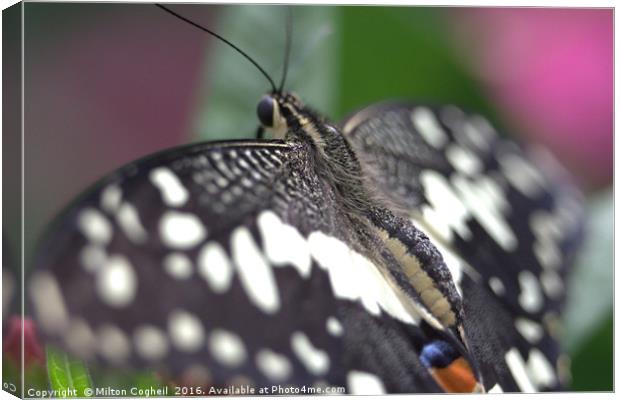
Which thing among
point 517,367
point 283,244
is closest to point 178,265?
point 283,244

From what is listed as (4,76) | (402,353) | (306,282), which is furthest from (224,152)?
(4,76)

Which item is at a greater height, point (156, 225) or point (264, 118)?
point (264, 118)

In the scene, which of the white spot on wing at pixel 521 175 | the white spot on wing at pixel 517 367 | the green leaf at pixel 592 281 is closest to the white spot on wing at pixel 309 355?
the white spot on wing at pixel 517 367

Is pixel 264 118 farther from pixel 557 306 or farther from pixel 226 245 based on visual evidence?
pixel 557 306

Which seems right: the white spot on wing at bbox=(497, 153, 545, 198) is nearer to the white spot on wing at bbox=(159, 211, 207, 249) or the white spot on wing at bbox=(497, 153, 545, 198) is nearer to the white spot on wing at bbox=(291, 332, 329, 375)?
the white spot on wing at bbox=(291, 332, 329, 375)

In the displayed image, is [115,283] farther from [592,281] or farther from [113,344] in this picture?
[592,281]

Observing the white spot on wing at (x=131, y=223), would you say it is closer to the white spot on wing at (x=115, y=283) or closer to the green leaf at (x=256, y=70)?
the white spot on wing at (x=115, y=283)
